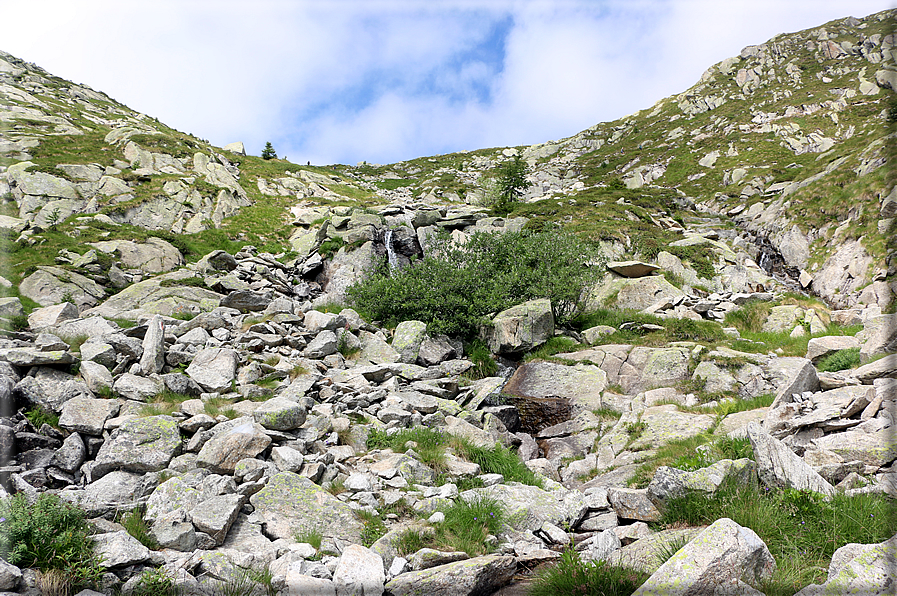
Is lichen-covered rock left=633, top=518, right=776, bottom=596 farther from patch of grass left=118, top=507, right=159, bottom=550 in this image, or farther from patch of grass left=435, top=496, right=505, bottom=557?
patch of grass left=118, top=507, right=159, bottom=550

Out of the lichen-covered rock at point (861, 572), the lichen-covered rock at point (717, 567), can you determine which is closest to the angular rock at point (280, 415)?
the lichen-covered rock at point (717, 567)

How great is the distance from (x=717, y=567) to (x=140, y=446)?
9476 millimetres

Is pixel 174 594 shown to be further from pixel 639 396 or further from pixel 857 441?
pixel 639 396

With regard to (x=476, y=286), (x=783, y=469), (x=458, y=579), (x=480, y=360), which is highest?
(x=476, y=286)

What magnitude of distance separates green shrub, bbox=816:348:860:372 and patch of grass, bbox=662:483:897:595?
749 centimetres

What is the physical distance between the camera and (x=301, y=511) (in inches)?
288

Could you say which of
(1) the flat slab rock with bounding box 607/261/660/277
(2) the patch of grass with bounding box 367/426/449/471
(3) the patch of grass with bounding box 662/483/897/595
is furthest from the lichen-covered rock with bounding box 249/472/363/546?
(1) the flat slab rock with bounding box 607/261/660/277

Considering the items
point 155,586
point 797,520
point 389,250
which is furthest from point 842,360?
point 389,250

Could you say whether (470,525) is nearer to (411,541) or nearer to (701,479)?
(411,541)

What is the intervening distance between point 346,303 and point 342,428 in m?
12.8

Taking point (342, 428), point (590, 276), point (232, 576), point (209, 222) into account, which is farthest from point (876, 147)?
point (209, 222)

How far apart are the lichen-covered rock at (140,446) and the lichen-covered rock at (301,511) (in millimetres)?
2232

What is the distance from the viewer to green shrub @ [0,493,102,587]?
466 centimetres

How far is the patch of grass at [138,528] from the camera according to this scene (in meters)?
5.95
